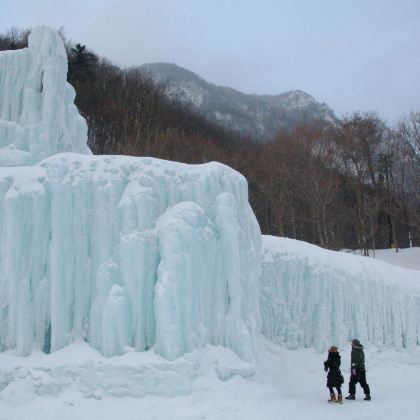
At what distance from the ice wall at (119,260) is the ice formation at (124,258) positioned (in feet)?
0.07

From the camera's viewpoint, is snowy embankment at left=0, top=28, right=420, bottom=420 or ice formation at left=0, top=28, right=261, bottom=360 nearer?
snowy embankment at left=0, top=28, right=420, bottom=420

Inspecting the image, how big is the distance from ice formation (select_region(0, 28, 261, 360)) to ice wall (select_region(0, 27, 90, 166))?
4950mm

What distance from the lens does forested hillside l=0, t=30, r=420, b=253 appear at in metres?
34.0

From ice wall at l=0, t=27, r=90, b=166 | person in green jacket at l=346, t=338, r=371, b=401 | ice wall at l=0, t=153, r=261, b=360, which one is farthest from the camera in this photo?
ice wall at l=0, t=27, r=90, b=166

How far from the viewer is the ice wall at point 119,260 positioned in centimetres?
1074

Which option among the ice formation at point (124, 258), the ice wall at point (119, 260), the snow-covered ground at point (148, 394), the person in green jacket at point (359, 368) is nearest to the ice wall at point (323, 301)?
the ice formation at point (124, 258)

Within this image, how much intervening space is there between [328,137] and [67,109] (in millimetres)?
23251

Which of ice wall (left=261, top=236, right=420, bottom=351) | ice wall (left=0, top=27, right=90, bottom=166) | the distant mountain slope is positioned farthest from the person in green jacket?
the distant mountain slope

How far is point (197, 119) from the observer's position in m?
48.7

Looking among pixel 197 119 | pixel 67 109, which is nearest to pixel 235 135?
pixel 197 119

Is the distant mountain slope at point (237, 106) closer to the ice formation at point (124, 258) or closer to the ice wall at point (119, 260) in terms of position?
the ice formation at point (124, 258)

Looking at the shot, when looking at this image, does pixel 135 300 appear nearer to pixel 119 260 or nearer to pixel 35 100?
pixel 119 260

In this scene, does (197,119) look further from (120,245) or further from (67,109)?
(120,245)

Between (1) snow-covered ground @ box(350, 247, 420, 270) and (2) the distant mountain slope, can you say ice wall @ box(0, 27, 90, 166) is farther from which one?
(2) the distant mountain slope
